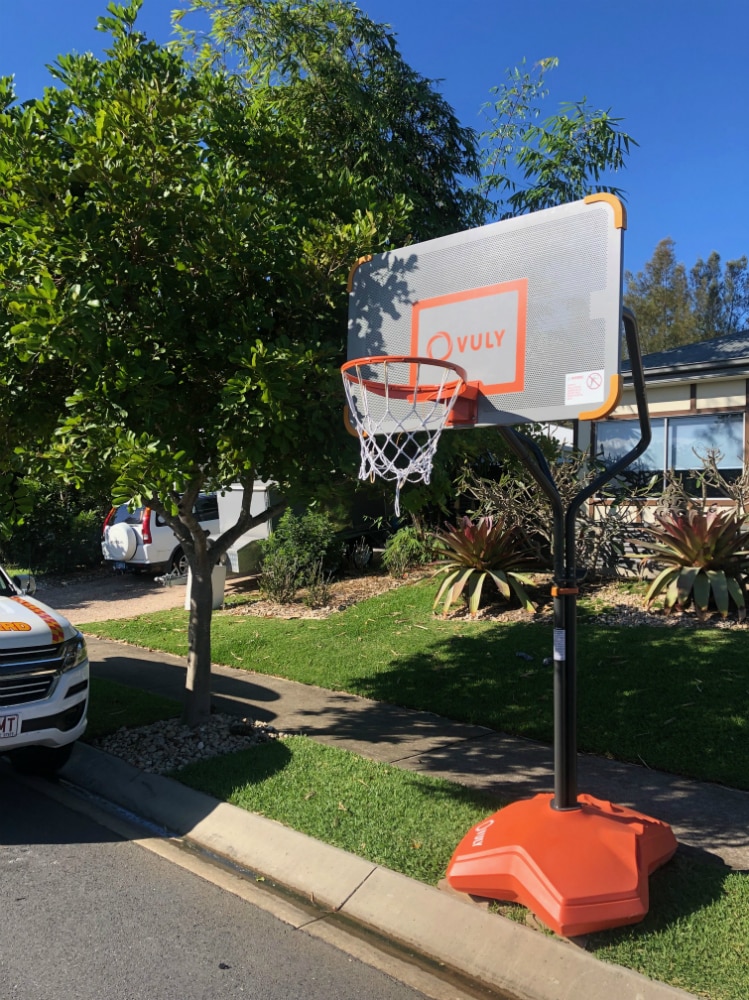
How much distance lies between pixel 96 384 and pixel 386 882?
332 centimetres

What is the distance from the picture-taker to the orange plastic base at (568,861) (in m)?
3.59

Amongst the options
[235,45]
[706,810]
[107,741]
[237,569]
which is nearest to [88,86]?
[107,741]

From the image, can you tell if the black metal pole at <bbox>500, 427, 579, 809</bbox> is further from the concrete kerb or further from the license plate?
the license plate

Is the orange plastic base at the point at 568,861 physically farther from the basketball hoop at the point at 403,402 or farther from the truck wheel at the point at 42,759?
the truck wheel at the point at 42,759

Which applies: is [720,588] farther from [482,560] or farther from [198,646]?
[198,646]

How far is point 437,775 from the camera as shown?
18.4 ft

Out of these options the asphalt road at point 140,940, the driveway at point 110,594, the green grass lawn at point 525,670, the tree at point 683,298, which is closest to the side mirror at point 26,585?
the asphalt road at point 140,940

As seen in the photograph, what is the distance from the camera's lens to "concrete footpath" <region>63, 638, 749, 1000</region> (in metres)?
3.54

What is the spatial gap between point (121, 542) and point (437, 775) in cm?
1215

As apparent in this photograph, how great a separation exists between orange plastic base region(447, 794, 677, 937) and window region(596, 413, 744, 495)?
26.7ft

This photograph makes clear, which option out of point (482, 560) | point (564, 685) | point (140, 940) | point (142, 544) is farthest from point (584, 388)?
point (142, 544)

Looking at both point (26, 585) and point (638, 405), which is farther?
point (26, 585)

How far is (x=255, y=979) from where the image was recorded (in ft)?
11.7

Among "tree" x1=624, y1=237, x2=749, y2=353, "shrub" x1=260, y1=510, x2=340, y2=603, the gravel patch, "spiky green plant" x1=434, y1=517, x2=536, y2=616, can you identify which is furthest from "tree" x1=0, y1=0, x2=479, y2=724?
"tree" x1=624, y1=237, x2=749, y2=353
